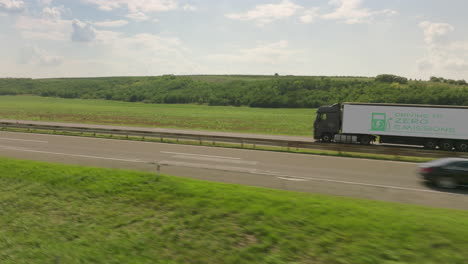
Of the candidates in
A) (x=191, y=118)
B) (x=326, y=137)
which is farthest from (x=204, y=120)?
(x=326, y=137)

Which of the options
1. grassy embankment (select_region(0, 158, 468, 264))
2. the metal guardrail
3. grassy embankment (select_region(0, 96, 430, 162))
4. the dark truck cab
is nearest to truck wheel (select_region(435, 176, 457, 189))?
grassy embankment (select_region(0, 158, 468, 264))

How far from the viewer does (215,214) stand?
26.8 feet

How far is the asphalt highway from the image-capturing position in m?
13.1

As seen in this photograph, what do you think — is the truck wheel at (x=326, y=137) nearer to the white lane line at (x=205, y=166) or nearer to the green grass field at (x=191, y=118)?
the green grass field at (x=191, y=118)

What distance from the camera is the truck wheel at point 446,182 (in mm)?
13516

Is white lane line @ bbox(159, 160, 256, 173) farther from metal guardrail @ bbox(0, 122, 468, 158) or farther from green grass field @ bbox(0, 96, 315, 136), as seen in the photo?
green grass field @ bbox(0, 96, 315, 136)

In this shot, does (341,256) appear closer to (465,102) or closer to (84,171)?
(84,171)

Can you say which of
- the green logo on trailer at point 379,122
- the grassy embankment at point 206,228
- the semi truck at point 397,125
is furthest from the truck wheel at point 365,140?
the grassy embankment at point 206,228

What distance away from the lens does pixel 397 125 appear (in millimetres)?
24906

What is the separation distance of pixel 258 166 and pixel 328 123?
40.2 ft

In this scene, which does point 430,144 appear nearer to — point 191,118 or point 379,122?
point 379,122

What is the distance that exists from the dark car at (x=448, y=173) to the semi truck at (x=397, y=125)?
459 inches

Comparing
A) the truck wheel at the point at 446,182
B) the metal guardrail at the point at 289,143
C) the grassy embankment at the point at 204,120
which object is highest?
the grassy embankment at the point at 204,120

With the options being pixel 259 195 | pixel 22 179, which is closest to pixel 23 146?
pixel 22 179
